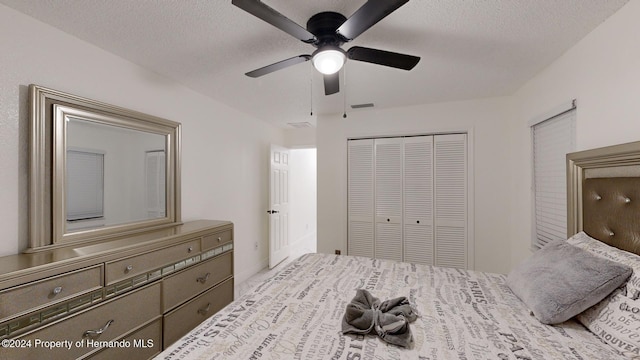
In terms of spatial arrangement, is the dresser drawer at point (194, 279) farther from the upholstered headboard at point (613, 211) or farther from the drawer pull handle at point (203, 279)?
the upholstered headboard at point (613, 211)

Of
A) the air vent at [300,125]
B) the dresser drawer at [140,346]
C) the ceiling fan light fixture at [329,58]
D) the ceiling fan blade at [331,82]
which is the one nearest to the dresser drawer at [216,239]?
the dresser drawer at [140,346]

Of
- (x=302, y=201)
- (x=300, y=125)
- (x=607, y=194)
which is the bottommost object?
(x=302, y=201)

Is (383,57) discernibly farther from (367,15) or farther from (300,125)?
(300,125)

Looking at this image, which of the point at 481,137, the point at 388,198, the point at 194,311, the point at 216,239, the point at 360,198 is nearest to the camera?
the point at 194,311

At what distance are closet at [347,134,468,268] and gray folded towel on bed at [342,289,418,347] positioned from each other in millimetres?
2100

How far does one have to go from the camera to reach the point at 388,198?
137 inches

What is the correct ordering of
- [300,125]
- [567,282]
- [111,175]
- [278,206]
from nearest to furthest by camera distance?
1. [567,282]
2. [111,175]
3. [278,206]
4. [300,125]

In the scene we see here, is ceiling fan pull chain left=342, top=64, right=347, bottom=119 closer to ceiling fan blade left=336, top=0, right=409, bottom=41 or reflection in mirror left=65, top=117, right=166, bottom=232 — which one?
ceiling fan blade left=336, top=0, right=409, bottom=41

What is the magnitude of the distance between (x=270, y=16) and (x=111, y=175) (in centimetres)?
178

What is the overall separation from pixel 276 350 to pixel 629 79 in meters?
2.31

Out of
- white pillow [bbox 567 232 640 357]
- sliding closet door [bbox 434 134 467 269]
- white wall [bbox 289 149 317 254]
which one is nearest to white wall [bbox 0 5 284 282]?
white wall [bbox 289 149 317 254]

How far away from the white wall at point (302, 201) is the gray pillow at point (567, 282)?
3.89m

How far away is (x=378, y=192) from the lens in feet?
11.6

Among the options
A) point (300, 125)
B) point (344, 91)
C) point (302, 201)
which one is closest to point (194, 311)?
point (344, 91)
